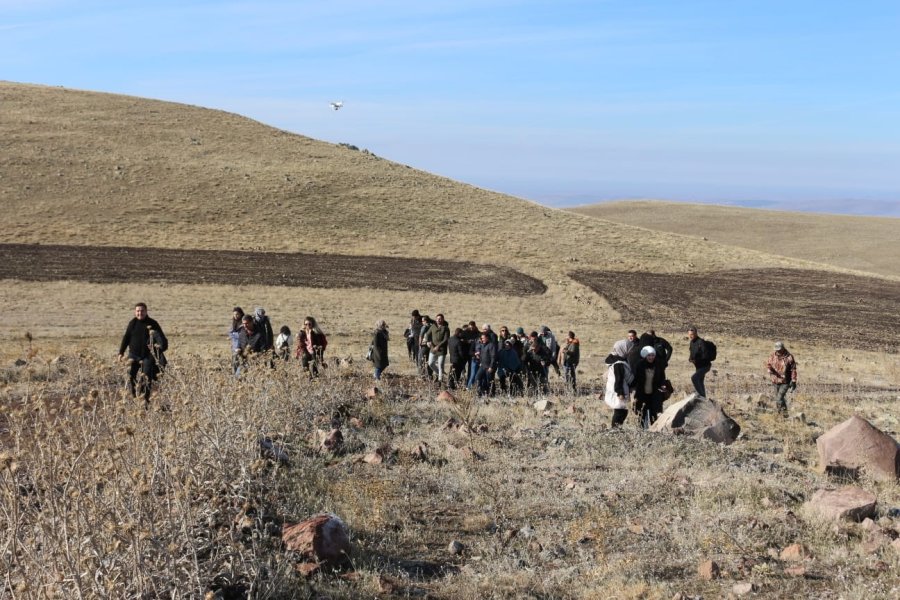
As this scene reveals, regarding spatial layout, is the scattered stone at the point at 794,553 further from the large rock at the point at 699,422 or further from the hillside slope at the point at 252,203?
the hillside slope at the point at 252,203

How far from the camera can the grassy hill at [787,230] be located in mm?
71312

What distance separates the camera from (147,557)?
4727 millimetres

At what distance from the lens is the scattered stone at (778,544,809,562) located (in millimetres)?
6438

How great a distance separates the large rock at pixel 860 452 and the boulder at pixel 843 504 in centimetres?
209

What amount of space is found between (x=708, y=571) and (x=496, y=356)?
8.96 metres

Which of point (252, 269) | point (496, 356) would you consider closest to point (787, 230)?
point (252, 269)

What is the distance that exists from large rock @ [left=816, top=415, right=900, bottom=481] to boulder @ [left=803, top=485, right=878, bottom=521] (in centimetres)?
209

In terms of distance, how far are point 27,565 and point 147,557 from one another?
0.61m

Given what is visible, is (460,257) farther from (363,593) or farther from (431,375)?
(363,593)

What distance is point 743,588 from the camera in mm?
5824

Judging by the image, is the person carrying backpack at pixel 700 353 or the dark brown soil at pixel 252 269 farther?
the dark brown soil at pixel 252 269

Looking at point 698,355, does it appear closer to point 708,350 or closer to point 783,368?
point 708,350

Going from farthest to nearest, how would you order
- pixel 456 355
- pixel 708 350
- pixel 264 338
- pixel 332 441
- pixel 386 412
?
pixel 456 355 → pixel 708 350 → pixel 264 338 → pixel 386 412 → pixel 332 441

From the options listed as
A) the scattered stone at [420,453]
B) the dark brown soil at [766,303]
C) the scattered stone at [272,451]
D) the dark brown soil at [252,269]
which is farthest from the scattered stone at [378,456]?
the dark brown soil at [252,269]
